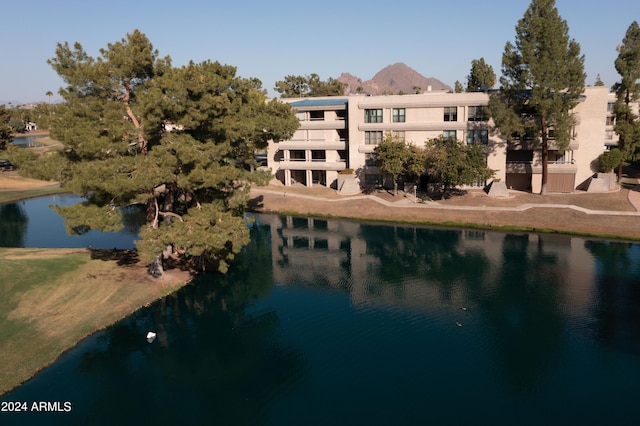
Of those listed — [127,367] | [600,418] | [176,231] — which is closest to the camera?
[600,418]

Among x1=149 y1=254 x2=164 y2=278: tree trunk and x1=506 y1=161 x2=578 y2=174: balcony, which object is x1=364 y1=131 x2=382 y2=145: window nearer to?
x1=506 y1=161 x2=578 y2=174: balcony

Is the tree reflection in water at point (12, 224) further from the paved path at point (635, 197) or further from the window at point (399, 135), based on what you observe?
the paved path at point (635, 197)

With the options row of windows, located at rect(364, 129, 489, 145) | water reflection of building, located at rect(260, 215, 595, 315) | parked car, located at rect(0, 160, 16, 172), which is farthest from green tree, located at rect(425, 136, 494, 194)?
parked car, located at rect(0, 160, 16, 172)

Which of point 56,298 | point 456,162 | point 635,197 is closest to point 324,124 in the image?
point 456,162

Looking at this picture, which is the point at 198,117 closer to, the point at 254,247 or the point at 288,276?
the point at 288,276

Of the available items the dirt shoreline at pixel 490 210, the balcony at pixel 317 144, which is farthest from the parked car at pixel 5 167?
the balcony at pixel 317 144

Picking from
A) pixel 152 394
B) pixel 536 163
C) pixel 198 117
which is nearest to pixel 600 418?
pixel 152 394

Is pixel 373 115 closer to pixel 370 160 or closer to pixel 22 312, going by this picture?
pixel 370 160
